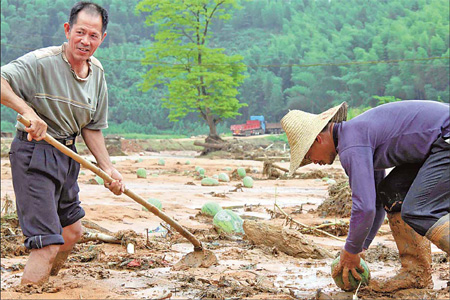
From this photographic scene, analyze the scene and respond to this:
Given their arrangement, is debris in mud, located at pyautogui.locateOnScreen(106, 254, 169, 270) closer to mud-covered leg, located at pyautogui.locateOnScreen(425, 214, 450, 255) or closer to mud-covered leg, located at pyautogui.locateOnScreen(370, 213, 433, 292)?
mud-covered leg, located at pyautogui.locateOnScreen(370, 213, 433, 292)

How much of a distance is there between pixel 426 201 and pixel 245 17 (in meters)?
84.8

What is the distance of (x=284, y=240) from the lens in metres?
4.75

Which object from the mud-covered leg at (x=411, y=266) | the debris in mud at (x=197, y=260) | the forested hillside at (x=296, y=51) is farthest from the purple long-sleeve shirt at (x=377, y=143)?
the forested hillside at (x=296, y=51)

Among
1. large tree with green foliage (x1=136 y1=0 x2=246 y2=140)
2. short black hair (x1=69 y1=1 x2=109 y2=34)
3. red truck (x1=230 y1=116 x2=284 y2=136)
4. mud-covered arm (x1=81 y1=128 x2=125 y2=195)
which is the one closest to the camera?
short black hair (x1=69 y1=1 x2=109 y2=34)

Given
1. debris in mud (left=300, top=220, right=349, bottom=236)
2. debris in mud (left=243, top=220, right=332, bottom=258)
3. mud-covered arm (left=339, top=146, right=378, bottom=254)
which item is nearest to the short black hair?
mud-covered arm (left=339, top=146, right=378, bottom=254)

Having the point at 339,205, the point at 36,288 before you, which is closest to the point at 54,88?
the point at 36,288

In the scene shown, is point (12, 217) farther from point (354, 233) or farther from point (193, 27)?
point (193, 27)

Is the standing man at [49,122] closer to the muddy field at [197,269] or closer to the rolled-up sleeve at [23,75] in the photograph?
the rolled-up sleeve at [23,75]

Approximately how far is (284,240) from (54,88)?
232 cm

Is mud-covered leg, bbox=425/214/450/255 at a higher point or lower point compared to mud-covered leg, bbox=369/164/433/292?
higher

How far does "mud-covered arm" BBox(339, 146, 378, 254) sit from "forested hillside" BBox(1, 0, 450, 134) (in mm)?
27860

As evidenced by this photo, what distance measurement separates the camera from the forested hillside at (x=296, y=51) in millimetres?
45250

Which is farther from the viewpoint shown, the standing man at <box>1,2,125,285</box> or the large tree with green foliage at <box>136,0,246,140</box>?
the large tree with green foliage at <box>136,0,246,140</box>

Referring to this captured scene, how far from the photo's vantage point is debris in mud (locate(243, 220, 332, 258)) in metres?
4.68
